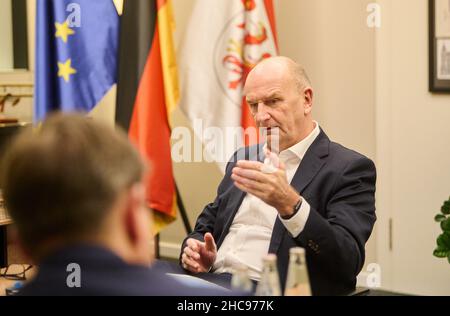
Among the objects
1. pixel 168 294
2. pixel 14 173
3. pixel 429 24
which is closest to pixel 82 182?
pixel 14 173

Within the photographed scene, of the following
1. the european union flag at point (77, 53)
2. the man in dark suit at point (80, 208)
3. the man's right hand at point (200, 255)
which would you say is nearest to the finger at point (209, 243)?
the man's right hand at point (200, 255)

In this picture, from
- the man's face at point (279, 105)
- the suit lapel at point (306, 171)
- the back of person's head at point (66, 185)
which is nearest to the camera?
the back of person's head at point (66, 185)

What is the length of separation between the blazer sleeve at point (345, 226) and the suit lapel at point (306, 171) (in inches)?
3.7

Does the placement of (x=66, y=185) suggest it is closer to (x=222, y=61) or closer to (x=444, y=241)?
(x=444, y=241)

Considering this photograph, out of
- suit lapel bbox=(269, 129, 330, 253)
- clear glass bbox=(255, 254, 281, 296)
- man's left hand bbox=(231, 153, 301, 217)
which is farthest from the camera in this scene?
suit lapel bbox=(269, 129, 330, 253)

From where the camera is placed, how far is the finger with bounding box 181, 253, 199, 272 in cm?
222

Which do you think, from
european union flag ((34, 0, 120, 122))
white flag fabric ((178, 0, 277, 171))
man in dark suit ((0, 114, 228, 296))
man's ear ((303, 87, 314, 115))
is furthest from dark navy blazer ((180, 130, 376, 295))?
european union flag ((34, 0, 120, 122))

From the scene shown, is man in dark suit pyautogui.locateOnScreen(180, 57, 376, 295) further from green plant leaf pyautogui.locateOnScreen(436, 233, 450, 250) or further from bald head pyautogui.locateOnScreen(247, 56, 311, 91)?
green plant leaf pyautogui.locateOnScreen(436, 233, 450, 250)

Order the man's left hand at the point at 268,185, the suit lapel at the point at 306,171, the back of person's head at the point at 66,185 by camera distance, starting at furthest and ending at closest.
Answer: the suit lapel at the point at 306,171 < the man's left hand at the point at 268,185 < the back of person's head at the point at 66,185

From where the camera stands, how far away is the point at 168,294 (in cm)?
97

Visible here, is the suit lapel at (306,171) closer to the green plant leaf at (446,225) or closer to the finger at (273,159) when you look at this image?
the finger at (273,159)

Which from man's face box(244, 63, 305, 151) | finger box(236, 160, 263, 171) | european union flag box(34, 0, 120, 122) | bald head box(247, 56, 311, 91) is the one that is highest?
european union flag box(34, 0, 120, 122)

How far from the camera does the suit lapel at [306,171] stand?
2137 mm
